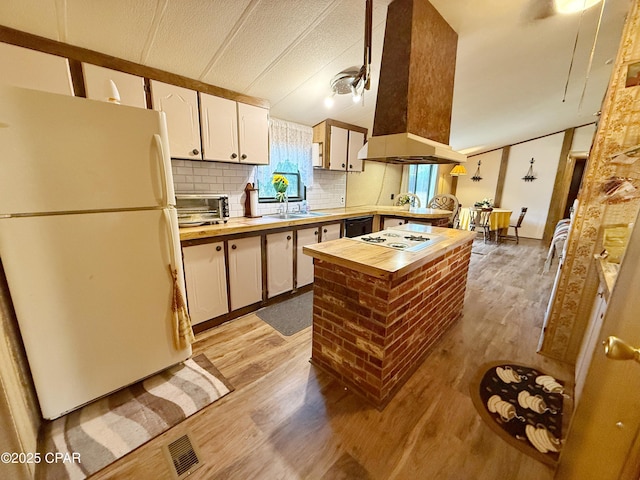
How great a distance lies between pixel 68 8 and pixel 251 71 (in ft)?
3.73

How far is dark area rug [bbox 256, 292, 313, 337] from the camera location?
2.34 m

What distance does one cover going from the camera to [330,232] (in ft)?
10.5

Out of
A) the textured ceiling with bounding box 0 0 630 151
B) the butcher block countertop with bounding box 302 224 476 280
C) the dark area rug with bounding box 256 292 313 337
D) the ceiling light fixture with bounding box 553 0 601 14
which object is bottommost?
the dark area rug with bounding box 256 292 313 337

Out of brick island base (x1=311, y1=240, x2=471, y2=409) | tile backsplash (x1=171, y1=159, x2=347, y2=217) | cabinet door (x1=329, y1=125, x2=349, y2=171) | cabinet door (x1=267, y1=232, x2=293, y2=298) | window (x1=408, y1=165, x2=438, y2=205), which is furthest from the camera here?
window (x1=408, y1=165, x2=438, y2=205)

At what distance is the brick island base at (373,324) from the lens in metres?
1.43

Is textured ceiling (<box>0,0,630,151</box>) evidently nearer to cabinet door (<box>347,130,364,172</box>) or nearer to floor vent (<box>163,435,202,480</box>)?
cabinet door (<box>347,130,364,172</box>)

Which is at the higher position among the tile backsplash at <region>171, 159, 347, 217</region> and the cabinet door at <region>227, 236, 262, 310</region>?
the tile backsplash at <region>171, 159, 347, 217</region>

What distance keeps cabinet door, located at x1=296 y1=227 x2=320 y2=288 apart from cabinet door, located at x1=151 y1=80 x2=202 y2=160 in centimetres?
129

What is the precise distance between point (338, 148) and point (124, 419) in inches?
136

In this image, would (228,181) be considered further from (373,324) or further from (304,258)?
(373,324)

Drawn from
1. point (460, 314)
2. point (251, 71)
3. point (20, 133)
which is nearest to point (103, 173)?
point (20, 133)

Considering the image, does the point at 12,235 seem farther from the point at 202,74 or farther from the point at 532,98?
the point at 532,98

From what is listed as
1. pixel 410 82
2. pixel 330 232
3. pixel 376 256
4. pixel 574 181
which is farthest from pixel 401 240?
pixel 574 181

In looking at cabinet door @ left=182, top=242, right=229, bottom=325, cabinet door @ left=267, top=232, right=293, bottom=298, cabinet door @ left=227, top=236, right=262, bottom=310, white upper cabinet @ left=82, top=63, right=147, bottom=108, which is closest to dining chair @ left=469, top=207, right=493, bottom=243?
cabinet door @ left=267, top=232, right=293, bottom=298
